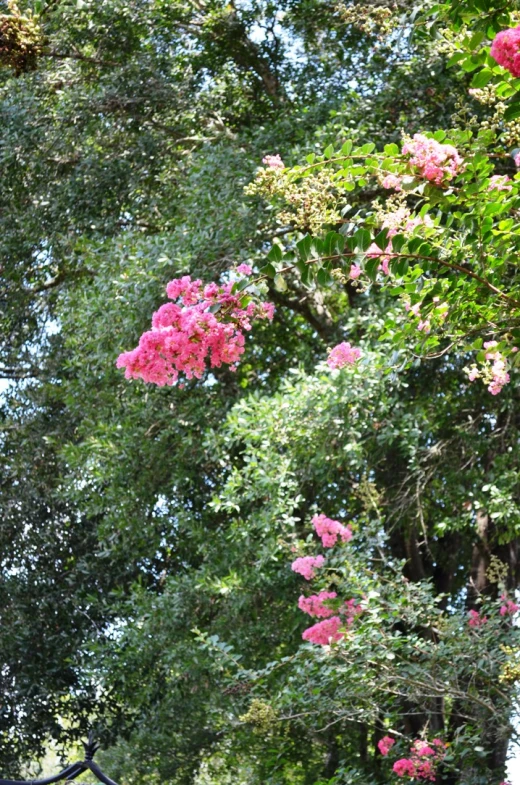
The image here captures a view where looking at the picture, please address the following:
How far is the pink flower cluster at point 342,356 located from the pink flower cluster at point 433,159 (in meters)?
2.95

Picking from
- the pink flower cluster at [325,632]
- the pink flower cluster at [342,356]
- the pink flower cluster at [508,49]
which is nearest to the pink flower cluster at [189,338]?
the pink flower cluster at [508,49]

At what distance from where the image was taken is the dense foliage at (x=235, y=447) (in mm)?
6312

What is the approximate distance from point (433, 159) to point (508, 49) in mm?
716

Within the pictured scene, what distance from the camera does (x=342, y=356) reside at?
20.8 ft

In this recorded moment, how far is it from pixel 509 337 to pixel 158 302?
163 inches

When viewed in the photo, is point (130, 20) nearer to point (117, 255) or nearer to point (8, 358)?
point (117, 255)

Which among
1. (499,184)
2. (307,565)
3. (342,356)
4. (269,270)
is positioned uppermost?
(342,356)

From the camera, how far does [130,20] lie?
8438mm

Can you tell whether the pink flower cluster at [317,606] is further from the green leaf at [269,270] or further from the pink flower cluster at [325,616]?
the green leaf at [269,270]

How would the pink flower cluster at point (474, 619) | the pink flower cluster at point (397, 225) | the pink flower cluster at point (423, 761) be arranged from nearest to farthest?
1. the pink flower cluster at point (397, 225)
2. the pink flower cluster at point (474, 619)
3. the pink flower cluster at point (423, 761)

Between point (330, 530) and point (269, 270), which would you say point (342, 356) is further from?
point (269, 270)

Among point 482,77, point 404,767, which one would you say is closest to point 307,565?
point 404,767

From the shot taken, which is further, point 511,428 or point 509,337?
point 511,428

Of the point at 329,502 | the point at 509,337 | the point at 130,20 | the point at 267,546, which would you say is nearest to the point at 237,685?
the point at 267,546
